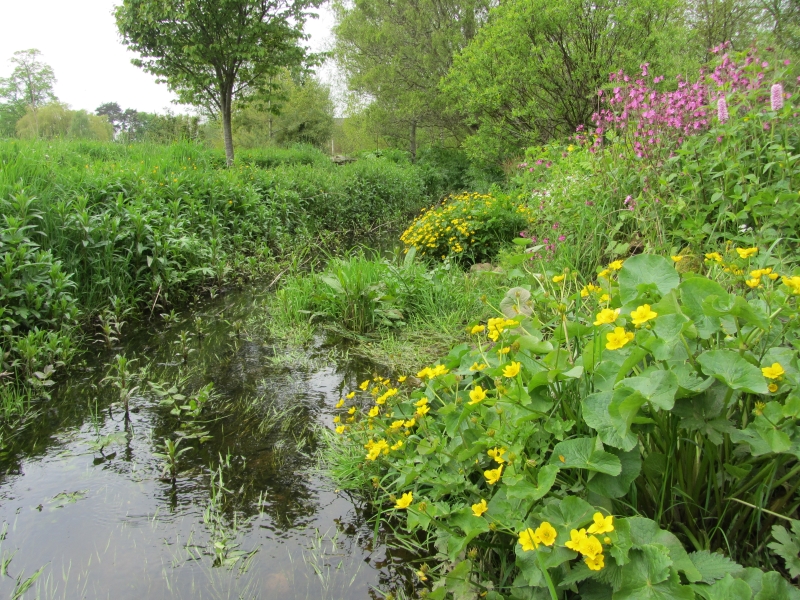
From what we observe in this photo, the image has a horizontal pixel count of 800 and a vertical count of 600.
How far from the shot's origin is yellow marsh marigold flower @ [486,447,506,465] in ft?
4.47

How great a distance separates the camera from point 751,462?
1248mm

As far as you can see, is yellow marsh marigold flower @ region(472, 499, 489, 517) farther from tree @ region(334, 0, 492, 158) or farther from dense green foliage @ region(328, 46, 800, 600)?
tree @ region(334, 0, 492, 158)

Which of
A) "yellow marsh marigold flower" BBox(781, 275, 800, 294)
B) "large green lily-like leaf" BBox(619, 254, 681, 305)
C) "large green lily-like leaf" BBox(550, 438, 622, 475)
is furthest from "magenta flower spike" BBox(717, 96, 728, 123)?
"large green lily-like leaf" BBox(550, 438, 622, 475)

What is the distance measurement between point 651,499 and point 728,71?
3.39m

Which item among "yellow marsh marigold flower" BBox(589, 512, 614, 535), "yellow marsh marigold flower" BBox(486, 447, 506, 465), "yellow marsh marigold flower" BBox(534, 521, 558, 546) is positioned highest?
"yellow marsh marigold flower" BBox(486, 447, 506, 465)

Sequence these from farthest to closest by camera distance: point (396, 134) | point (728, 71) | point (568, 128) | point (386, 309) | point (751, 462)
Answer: point (396, 134), point (568, 128), point (386, 309), point (728, 71), point (751, 462)

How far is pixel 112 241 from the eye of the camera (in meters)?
4.08

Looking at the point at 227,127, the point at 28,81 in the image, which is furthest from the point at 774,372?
the point at 28,81

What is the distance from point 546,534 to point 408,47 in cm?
1824

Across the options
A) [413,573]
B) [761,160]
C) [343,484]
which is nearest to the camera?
[413,573]

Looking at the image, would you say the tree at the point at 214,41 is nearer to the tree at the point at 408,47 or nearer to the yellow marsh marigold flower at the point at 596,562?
the tree at the point at 408,47

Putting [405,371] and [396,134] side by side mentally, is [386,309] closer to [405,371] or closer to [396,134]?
[405,371]

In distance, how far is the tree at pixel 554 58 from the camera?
10016mm

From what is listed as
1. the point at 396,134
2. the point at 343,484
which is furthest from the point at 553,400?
the point at 396,134
